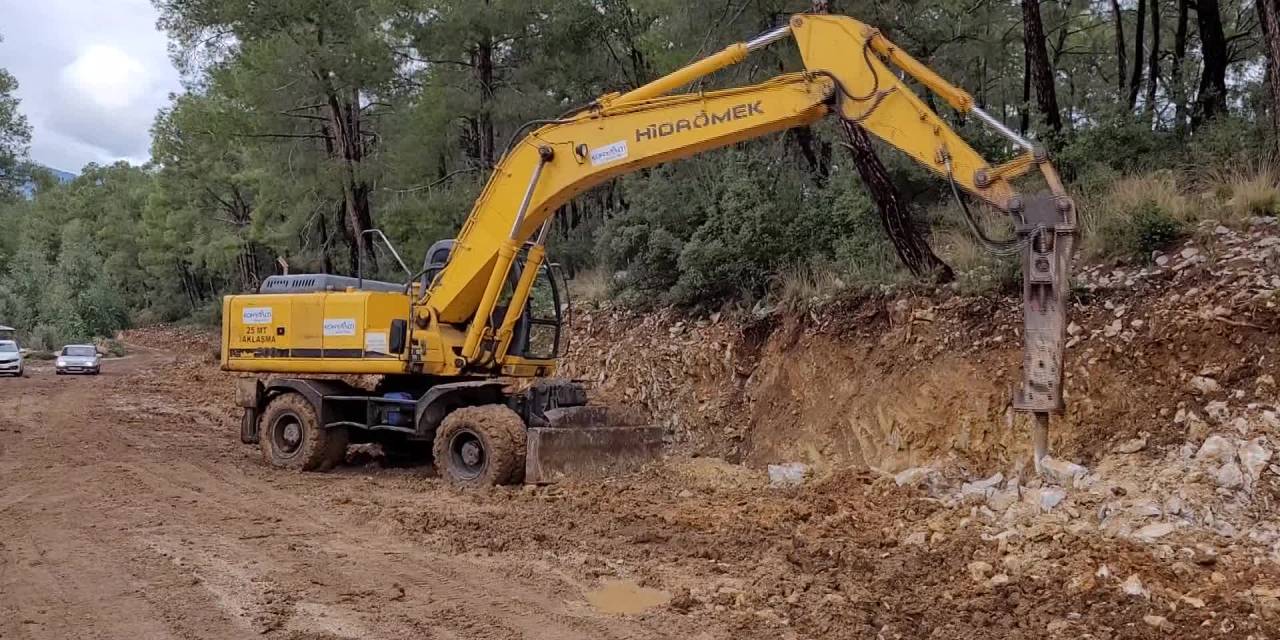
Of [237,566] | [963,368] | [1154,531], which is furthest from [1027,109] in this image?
[237,566]

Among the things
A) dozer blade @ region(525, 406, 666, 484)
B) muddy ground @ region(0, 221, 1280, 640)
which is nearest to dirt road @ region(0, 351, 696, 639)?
muddy ground @ region(0, 221, 1280, 640)

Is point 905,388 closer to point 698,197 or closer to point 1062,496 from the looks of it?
point 1062,496

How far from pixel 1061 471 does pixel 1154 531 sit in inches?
45.7

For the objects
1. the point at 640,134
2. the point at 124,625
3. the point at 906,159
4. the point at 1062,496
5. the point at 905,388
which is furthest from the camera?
the point at 906,159

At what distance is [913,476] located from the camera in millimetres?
8430

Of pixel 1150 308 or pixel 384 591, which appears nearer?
pixel 384 591

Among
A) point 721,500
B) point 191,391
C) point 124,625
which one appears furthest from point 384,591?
point 191,391

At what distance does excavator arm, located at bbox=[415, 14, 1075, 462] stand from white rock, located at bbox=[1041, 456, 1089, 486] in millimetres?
112

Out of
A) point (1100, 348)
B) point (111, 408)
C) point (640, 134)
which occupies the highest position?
point (640, 134)

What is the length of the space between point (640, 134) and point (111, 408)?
48.0 feet

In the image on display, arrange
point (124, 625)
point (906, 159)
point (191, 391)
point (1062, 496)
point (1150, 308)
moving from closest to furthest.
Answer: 1. point (124, 625)
2. point (1062, 496)
3. point (1150, 308)
4. point (906, 159)
5. point (191, 391)

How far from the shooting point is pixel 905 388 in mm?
9867

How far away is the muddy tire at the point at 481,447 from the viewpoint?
371 inches

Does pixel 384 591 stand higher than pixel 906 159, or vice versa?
pixel 906 159
